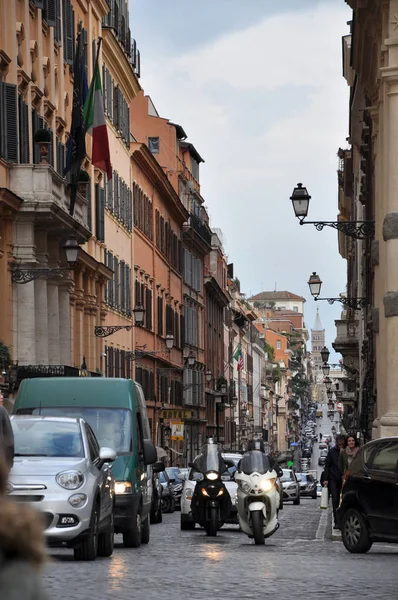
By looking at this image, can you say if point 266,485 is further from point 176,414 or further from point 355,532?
point 176,414

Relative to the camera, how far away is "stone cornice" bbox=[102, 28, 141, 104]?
56.3 m

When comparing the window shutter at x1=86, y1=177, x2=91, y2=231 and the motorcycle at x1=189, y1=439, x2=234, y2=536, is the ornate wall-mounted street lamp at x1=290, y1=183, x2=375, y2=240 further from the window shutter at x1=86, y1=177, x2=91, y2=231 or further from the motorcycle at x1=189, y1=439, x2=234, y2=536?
the window shutter at x1=86, y1=177, x2=91, y2=231

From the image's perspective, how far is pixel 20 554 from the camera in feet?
9.09

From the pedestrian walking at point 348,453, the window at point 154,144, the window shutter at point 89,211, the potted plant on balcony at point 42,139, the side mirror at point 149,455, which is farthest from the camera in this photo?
the window at point 154,144

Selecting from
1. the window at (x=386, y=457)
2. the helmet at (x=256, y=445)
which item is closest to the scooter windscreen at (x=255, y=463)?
the helmet at (x=256, y=445)

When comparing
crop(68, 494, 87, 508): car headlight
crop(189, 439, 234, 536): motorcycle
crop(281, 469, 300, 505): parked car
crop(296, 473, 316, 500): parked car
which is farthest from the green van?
crop(296, 473, 316, 500): parked car

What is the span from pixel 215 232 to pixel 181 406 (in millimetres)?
36569

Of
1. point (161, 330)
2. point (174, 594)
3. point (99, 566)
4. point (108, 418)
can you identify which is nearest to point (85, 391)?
point (108, 418)

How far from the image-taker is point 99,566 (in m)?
15.2

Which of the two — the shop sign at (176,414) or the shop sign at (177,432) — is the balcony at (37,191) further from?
the shop sign at (177,432)

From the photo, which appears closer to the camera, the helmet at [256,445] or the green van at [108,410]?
the green van at [108,410]

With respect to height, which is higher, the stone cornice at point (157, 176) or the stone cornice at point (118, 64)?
the stone cornice at point (118, 64)

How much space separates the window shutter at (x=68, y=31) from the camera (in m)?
46.1

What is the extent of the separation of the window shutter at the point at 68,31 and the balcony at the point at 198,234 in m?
42.2
